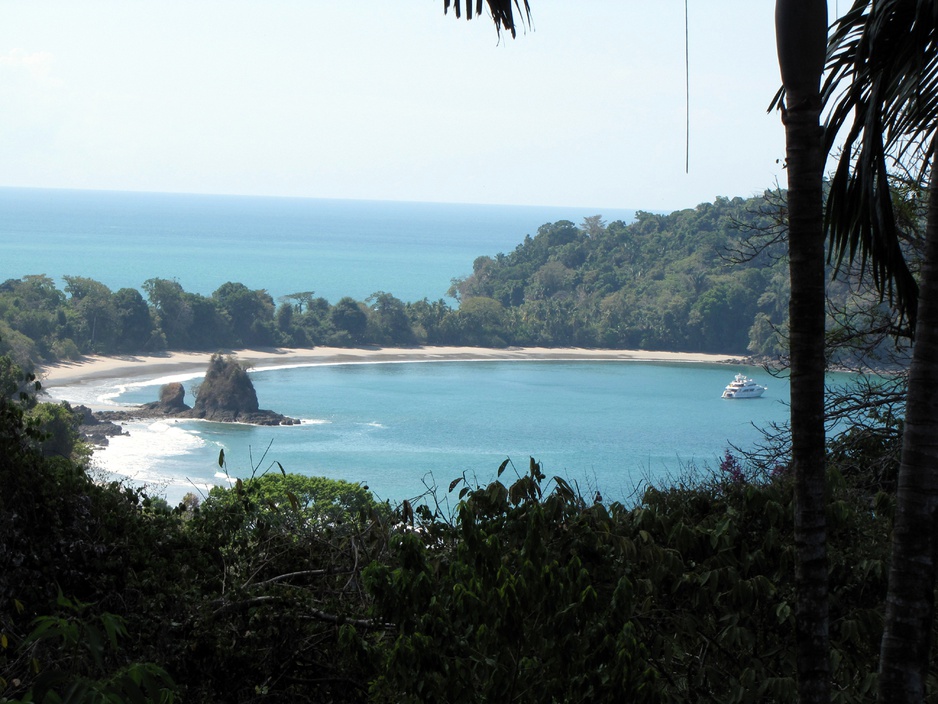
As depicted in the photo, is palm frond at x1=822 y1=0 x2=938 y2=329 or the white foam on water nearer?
palm frond at x1=822 y1=0 x2=938 y2=329

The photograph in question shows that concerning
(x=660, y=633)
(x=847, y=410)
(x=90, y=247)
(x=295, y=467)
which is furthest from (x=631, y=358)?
(x=90, y=247)

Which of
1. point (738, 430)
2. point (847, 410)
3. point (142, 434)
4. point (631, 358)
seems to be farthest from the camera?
point (631, 358)

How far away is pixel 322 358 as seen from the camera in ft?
234

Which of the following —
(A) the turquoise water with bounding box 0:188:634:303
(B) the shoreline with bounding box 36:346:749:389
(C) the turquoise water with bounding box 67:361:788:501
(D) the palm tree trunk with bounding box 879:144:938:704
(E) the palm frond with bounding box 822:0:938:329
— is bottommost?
(C) the turquoise water with bounding box 67:361:788:501

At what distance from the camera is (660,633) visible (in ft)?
11.3

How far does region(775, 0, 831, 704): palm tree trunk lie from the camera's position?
8.59 ft

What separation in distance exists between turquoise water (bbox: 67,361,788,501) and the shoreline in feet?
4.73

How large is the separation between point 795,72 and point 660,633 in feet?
6.12

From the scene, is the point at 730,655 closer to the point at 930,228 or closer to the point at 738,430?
the point at 930,228

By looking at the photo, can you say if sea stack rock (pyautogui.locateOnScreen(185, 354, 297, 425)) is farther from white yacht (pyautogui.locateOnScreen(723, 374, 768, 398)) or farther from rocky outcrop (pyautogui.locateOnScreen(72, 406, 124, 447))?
white yacht (pyautogui.locateOnScreen(723, 374, 768, 398))

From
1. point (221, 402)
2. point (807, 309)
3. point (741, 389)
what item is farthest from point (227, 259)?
point (807, 309)

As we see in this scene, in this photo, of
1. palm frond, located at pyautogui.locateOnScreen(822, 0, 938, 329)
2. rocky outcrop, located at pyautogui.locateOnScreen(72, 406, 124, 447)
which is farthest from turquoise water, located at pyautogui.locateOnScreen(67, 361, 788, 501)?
palm frond, located at pyautogui.locateOnScreen(822, 0, 938, 329)

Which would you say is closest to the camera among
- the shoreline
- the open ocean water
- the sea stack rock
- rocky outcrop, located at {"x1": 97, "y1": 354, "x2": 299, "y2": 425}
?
the open ocean water

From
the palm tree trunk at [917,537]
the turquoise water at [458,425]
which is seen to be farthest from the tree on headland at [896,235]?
the turquoise water at [458,425]
